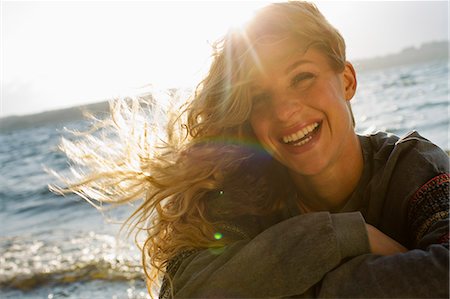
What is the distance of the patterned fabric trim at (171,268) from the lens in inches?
93.0

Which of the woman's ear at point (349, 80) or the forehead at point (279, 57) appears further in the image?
the woman's ear at point (349, 80)

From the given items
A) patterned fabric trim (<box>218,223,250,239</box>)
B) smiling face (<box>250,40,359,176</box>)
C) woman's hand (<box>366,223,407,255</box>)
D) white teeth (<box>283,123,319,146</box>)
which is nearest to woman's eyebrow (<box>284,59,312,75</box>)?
smiling face (<box>250,40,359,176</box>)

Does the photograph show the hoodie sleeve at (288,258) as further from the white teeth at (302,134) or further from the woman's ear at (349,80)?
the woman's ear at (349,80)

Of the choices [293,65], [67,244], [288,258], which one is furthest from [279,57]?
[67,244]

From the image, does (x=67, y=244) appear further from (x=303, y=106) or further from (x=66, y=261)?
(x=303, y=106)

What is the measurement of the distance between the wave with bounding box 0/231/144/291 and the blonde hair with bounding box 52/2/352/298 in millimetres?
1743

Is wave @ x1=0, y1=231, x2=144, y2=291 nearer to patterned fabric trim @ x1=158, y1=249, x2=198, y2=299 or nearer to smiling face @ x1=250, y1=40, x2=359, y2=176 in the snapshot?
patterned fabric trim @ x1=158, y1=249, x2=198, y2=299

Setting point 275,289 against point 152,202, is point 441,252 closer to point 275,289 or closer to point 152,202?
point 275,289

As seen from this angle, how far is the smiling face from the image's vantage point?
2.54 m

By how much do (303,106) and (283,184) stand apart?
0.65 m

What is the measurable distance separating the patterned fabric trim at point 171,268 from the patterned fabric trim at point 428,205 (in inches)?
40.3

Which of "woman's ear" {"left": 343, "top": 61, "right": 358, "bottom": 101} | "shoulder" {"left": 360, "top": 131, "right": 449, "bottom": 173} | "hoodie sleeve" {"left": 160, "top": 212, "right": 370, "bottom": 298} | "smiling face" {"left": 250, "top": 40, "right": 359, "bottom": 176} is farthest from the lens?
"woman's ear" {"left": 343, "top": 61, "right": 358, "bottom": 101}

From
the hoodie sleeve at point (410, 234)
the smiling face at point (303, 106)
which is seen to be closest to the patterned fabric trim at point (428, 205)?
the hoodie sleeve at point (410, 234)

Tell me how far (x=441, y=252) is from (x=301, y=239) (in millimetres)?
461
